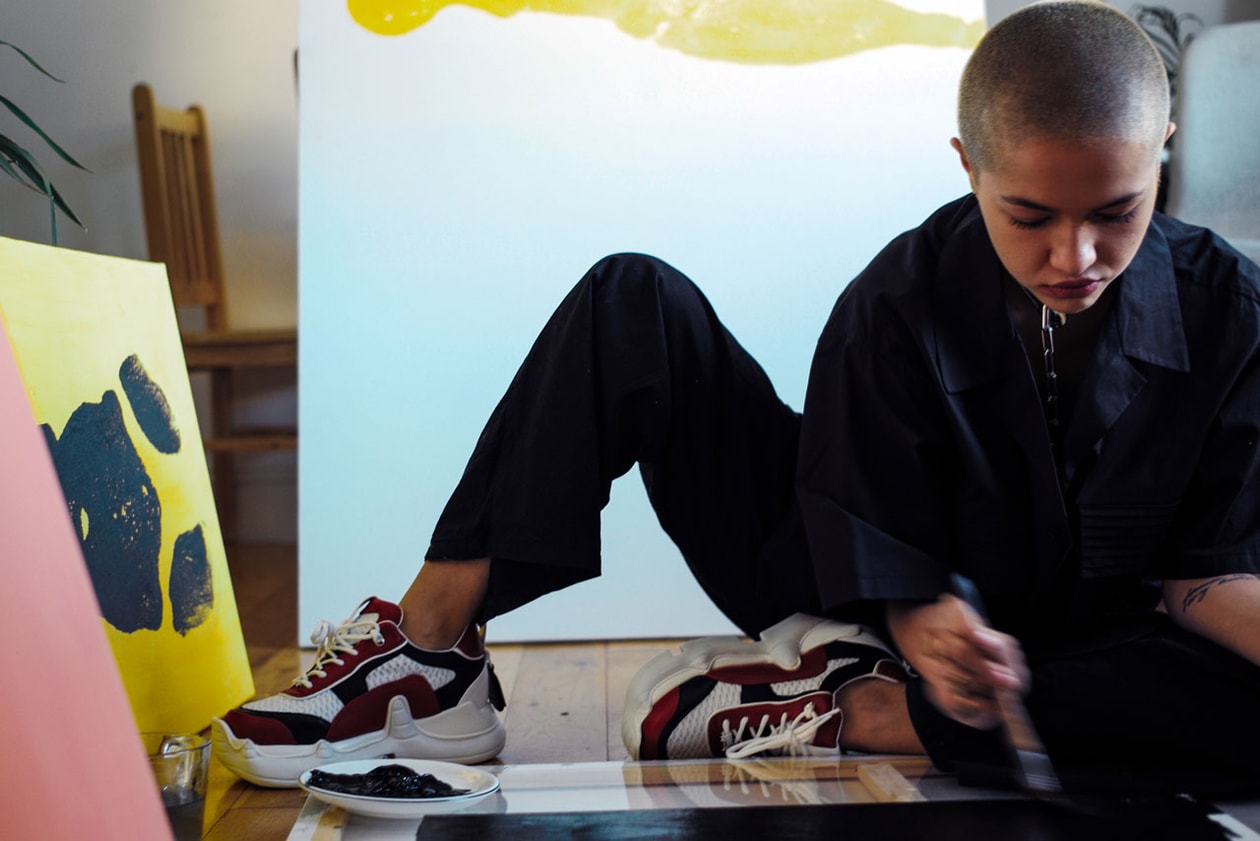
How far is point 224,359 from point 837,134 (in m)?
1.35

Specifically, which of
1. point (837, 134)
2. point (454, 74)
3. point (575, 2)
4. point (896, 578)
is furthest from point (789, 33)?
point (896, 578)

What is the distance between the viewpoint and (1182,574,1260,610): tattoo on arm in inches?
39.1

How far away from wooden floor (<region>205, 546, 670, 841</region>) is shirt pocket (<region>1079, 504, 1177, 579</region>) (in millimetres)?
457

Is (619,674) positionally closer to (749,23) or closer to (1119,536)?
(1119,536)

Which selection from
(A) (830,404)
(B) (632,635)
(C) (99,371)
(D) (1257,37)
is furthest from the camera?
(D) (1257,37)

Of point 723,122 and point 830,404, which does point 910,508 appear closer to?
point 830,404

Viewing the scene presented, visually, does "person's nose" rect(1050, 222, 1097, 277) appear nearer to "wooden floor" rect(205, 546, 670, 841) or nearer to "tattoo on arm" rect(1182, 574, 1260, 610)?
"tattoo on arm" rect(1182, 574, 1260, 610)

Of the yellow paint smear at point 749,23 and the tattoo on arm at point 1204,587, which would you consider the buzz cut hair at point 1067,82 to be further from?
the yellow paint smear at point 749,23

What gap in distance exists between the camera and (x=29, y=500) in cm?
64

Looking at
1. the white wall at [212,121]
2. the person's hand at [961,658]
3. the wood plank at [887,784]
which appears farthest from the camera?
the white wall at [212,121]

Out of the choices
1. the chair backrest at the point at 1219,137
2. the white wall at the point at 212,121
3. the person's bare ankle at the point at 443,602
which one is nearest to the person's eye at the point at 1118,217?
the person's bare ankle at the point at 443,602

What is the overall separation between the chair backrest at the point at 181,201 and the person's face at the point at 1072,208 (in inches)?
81.5

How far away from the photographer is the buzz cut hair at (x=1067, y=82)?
0.87m

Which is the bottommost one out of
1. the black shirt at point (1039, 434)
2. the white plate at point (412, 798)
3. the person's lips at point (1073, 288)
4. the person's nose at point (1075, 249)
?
the white plate at point (412, 798)
